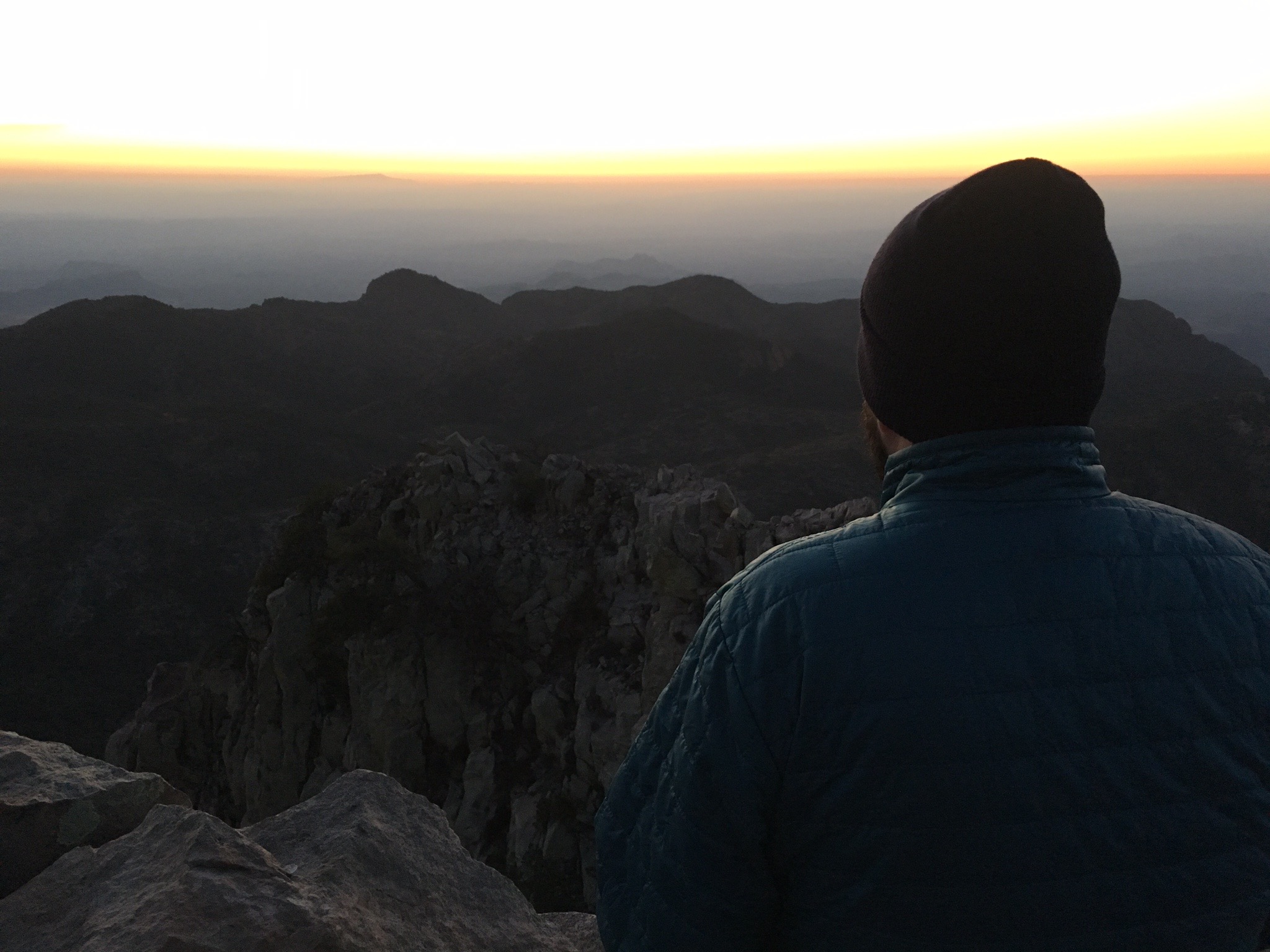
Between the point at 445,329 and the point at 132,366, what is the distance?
106 feet

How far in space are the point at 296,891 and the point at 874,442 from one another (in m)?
2.76

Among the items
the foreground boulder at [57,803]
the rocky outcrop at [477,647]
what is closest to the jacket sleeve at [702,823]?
the foreground boulder at [57,803]

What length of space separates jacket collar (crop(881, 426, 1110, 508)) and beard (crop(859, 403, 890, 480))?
237 mm

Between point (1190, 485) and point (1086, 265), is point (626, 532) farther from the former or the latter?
point (1190, 485)

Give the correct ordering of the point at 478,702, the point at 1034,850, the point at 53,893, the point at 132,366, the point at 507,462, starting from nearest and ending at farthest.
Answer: the point at 1034,850 < the point at 53,893 < the point at 478,702 < the point at 507,462 < the point at 132,366

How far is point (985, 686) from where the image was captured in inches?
53.0

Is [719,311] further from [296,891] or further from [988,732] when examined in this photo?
[988,732]

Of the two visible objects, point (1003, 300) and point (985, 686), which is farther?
point (1003, 300)

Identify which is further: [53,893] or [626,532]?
[626,532]

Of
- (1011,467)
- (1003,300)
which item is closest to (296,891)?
(1011,467)

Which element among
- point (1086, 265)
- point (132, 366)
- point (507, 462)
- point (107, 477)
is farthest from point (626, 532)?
point (132, 366)

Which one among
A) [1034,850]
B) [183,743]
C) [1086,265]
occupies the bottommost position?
[183,743]

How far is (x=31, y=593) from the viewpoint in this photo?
29672 mm

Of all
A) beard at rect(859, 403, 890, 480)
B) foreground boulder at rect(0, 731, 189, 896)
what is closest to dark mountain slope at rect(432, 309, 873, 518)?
foreground boulder at rect(0, 731, 189, 896)
